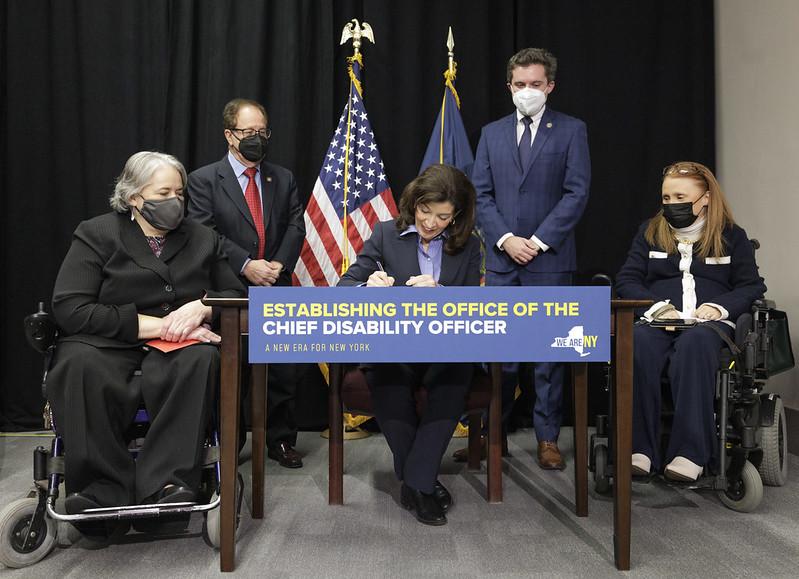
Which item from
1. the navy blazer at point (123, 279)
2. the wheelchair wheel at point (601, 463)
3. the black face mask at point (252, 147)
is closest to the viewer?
the navy blazer at point (123, 279)

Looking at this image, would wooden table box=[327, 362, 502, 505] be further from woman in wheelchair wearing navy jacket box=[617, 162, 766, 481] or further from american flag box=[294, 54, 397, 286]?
american flag box=[294, 54, 397, 286]

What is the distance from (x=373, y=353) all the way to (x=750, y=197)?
2.98 meters

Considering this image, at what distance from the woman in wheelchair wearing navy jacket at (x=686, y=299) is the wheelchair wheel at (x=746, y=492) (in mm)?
139

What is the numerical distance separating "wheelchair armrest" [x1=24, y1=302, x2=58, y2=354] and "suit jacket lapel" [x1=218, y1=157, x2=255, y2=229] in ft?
4.15

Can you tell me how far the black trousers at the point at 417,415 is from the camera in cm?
262

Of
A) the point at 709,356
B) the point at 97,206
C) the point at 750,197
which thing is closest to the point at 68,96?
the point at 97,206

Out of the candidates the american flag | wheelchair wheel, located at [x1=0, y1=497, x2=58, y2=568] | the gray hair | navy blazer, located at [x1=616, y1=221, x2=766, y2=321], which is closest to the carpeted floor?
wheelchair wheel, located at [x1=0, y1=497, x2=58, y2=568]

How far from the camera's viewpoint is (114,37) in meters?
4.14

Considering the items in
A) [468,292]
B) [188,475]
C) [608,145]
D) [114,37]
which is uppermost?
[114,37]

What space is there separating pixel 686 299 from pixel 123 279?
2188 mm

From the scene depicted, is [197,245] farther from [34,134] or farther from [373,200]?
[34,134]

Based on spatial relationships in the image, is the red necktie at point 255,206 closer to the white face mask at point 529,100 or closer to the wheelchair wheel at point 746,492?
the white face mask at point 529,100

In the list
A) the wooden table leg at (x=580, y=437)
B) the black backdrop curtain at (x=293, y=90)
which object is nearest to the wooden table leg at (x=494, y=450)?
the wooden table leg at (x=580, y=437)

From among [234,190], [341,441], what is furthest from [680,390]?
[234,190]
